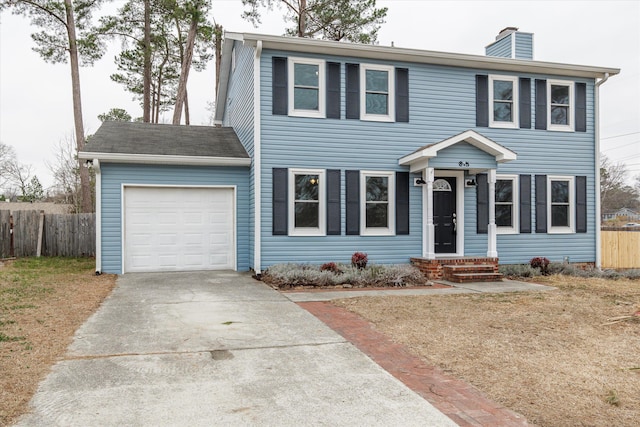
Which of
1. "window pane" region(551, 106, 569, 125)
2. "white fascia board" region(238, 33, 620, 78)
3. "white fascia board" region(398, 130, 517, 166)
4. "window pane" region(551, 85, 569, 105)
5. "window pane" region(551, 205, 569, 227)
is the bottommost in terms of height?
"window pane" region(551, 205, 569, 227)

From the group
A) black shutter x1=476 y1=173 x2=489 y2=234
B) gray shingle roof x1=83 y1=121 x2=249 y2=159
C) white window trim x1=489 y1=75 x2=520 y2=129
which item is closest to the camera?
gray shingle roof x1=83 y1=121 x2=249 y2=159

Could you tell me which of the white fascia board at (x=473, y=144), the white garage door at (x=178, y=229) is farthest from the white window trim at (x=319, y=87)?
the white garage door at (x=178, y=229)

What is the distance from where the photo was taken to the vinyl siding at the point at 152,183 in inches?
418

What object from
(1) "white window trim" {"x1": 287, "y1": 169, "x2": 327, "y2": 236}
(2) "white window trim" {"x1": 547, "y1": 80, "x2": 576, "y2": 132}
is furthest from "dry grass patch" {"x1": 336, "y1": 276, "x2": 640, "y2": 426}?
(2) "white window trim" {"x1": 547, "y1": 80, "x2": 576, "y2": 132}

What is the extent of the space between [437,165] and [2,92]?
21710mm

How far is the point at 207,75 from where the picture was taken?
25.1 metres

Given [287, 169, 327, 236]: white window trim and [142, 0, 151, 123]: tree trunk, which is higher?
[142, 0, 151, 123]: tree trunk

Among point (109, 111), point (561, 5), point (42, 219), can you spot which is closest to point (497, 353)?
point (42, 219)

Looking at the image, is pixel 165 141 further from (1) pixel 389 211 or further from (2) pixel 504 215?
(2) pixel 504 215

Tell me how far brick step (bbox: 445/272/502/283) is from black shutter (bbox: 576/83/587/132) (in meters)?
5.16

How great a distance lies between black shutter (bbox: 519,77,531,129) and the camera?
40.2 ft

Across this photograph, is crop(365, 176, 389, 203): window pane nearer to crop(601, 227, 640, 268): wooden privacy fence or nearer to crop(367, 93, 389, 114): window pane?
crop(367, 93, 389, 114): window pane

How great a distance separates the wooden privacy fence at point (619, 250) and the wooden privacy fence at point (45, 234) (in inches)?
611

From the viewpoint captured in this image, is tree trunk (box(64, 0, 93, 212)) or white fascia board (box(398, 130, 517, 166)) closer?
white fascia board (box(398, 130, 517, 166))
